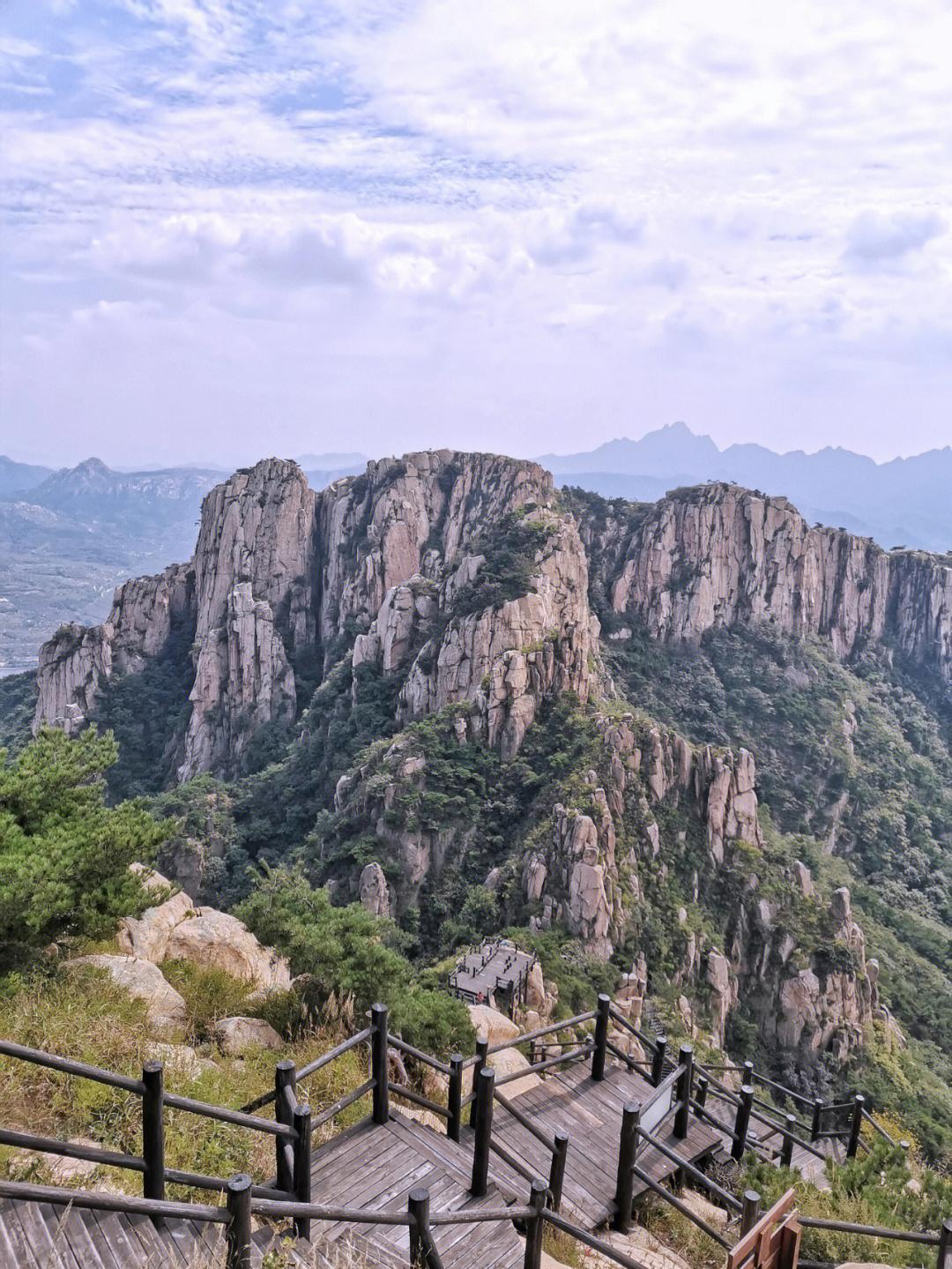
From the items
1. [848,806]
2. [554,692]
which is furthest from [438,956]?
[848,806]

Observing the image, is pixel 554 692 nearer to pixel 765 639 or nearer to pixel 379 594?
pixel 379 594

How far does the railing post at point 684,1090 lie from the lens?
769 cm

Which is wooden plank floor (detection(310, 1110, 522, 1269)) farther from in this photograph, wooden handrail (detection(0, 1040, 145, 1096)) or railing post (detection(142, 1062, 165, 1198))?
wooden handrail (detection(0, 1040, 145, 1096))

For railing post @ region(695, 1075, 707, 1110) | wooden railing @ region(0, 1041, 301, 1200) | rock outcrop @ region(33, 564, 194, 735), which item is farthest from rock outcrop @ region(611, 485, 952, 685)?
wooden railing @ region(0, 1041, 301, 1200)

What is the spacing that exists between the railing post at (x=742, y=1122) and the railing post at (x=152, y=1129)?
581cm

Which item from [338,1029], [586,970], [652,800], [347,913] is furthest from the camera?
[652,800]

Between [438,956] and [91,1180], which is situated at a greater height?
[91,1180]

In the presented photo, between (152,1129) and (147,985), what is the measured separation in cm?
629

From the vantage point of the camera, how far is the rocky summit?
34.2 metres

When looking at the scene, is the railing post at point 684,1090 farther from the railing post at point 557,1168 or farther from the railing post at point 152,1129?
the railing post at point 152,1129

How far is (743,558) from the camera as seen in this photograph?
73062 millimetres

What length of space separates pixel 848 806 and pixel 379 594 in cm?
4054

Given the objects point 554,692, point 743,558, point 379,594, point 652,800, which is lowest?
point 652,800

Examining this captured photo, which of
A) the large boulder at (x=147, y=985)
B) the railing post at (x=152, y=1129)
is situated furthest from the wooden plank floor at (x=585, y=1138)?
the large boulder at (x=147, y=985)
